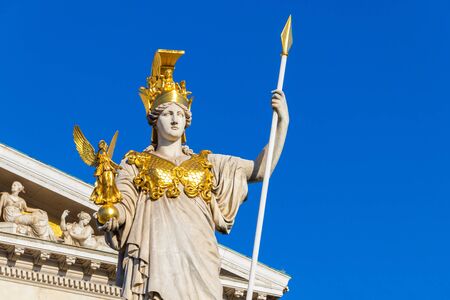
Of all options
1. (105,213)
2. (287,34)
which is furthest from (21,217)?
(105,213)

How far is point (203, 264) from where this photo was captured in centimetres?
1412

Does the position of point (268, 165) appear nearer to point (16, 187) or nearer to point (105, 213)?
point (105, 213)

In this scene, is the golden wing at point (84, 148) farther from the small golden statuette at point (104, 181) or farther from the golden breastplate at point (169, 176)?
the golden breastplate at point (169, 176)

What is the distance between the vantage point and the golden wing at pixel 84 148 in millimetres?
14218

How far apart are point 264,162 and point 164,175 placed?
75 cm

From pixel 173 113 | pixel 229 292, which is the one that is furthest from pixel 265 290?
pixel 173 113

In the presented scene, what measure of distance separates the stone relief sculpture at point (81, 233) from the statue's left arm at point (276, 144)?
95.0 feet

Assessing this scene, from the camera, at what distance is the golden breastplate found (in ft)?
47.5

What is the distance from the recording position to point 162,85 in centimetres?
1498

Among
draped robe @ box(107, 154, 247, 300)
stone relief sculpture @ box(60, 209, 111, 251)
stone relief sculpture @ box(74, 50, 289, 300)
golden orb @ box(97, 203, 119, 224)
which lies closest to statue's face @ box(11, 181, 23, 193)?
stone relief sculpture @ box(60, 209, 111, 251)

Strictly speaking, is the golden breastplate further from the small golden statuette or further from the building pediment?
the building pediment

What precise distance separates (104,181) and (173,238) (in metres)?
0.65

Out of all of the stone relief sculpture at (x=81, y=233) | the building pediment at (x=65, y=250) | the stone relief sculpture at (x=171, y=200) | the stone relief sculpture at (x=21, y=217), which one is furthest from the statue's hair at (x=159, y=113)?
the stone relief sculpture at (x=81, y=233)

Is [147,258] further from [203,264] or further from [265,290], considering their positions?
[265,290]
